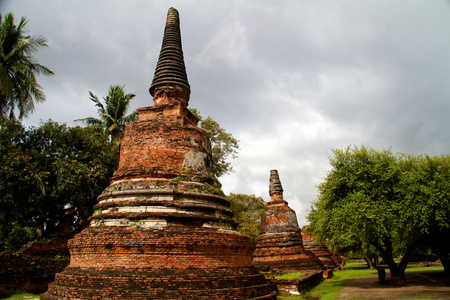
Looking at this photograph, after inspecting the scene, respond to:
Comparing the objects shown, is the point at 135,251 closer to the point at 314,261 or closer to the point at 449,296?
the point at 449,296

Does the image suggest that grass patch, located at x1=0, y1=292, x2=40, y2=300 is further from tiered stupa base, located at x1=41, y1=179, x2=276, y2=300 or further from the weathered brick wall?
the weathered brick wall

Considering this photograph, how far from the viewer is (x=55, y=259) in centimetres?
1317

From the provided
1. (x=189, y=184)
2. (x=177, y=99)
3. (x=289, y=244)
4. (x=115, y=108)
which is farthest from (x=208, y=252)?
(x=115, y=108)

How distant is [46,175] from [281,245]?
44.5ft

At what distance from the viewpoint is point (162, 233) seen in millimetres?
6949

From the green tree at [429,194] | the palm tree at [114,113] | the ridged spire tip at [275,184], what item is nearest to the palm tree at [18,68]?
the palm tree at [114,113]

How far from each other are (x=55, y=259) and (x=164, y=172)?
28.4ft

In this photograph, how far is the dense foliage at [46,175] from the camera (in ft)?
50.1

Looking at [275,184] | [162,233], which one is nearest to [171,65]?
[162,233]

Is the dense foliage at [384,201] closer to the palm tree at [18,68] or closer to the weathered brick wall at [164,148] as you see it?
the weathered brick wall at [164,148]

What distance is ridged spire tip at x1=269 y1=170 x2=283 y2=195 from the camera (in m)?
19.7

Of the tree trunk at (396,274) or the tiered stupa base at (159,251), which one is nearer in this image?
the tiered stupa base at (159,251)

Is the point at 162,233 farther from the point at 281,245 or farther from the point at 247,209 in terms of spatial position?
the point at 247,209

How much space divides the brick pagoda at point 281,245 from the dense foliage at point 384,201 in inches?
77.2
